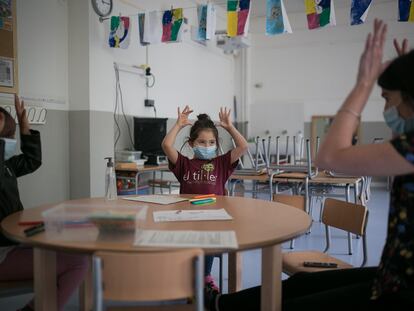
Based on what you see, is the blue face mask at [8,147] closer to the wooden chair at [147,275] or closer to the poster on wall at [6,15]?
the wooden chair at [147,275]

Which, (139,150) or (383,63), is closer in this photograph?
(383,63)

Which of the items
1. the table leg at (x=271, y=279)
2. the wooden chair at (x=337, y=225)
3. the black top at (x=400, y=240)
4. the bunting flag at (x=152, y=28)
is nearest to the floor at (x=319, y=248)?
the wooden chair at (x=337, y=225)

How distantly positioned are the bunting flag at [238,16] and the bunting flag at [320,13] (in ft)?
1.90

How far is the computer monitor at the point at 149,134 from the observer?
4.96 meters

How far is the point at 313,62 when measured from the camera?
312 inches

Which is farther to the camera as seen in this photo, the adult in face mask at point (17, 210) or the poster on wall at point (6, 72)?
the poster on wall at point (6, 72)

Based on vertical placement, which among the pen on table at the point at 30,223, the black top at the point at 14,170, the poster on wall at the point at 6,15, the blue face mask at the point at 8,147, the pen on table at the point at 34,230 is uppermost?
the poster on wall at the point at 6,15

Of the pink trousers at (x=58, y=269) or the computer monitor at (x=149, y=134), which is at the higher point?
the computer monitor at (x=149, y=134)

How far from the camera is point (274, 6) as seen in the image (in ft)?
12.4

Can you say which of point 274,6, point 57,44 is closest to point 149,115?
point 57,44

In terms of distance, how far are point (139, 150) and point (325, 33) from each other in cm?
483

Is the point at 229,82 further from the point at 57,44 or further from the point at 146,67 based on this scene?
the point at 57,44

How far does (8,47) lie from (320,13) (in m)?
2.86

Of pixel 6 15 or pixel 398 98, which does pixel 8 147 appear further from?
pixel 6 15
